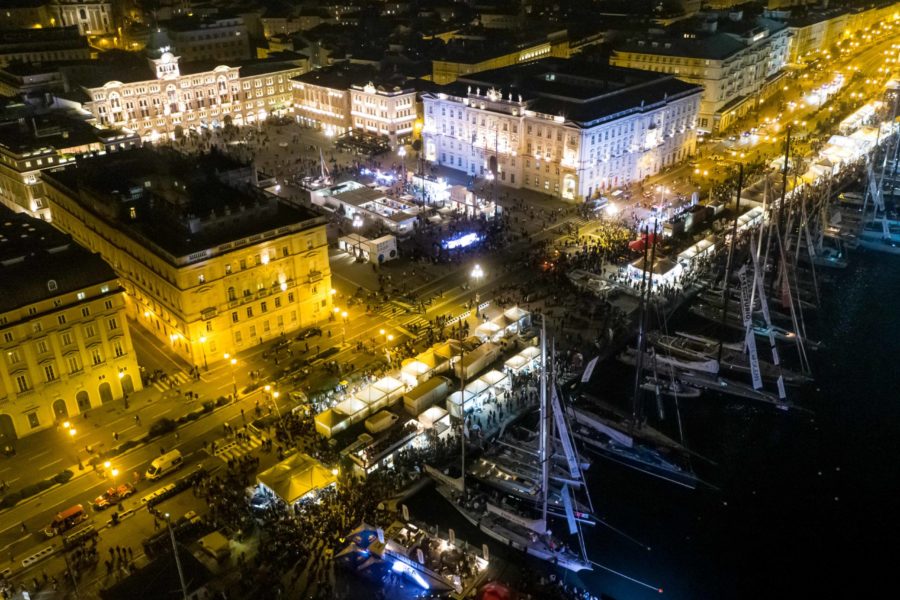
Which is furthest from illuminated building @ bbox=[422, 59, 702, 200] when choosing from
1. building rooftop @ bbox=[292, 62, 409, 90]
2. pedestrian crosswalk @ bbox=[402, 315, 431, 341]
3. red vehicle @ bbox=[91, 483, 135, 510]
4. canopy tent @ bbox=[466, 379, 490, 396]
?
red vehicle @ bbox=[91, 483, 135, 510]

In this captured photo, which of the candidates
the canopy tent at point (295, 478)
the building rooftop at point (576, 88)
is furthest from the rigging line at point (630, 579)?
the building rooftop at point (576, 88)

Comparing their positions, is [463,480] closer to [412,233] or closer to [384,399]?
[384,399]

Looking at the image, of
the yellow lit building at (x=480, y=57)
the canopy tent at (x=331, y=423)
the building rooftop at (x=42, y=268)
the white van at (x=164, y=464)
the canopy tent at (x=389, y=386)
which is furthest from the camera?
the yellow lit building at (x=480, y=57)

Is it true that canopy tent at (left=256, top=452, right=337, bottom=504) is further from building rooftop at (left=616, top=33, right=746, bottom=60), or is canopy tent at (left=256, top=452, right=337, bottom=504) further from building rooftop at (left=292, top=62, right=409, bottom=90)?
building rooftop at (left=616, top=33, right=746, bottom=60)

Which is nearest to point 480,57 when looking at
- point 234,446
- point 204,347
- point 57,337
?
point 204,347

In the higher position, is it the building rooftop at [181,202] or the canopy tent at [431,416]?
the building rooftop at [181,202]

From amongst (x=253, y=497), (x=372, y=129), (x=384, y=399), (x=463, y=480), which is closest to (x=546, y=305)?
(x=384, y=399)

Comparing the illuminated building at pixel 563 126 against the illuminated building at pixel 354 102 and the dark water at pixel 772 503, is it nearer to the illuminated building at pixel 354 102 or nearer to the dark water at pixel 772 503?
the illuminated building at pixel 354 102

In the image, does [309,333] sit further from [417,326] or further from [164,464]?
[164,464]
